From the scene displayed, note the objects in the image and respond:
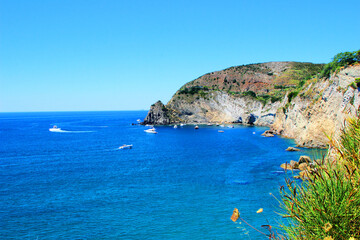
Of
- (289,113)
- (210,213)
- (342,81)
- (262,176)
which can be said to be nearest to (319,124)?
(342,81)

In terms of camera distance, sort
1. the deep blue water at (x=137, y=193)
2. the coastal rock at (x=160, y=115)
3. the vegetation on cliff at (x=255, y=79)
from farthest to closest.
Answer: the vegetation on cliff at (x=255, y=79) < the coastal rock at (x=160, y=115) < the deep blue water at (x=137, y=193)

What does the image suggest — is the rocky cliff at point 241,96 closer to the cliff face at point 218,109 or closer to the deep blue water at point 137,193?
the cliff face at point 218,109

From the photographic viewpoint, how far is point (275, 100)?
11394cm

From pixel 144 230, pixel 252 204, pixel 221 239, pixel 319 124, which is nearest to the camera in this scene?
pixel 221 239

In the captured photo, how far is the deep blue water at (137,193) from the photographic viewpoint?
80.8 ft

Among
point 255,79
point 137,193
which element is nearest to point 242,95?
point 255,79

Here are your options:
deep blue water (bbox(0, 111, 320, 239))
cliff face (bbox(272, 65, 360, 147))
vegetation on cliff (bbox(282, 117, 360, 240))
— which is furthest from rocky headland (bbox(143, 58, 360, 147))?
vegetation on cliff (bbox(282, 117, 360, 240))

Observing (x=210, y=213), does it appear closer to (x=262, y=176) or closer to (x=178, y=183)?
(x=178, y=183)

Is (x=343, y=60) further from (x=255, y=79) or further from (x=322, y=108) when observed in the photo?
(x=255, y=79)

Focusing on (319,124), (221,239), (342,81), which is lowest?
(221,239)

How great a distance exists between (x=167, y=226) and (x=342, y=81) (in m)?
45.5

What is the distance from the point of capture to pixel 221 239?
22.7m

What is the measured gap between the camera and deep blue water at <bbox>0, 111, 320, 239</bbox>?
2462 centimetres

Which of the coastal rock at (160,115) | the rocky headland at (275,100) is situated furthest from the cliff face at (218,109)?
the coastal rock at (160,115)
